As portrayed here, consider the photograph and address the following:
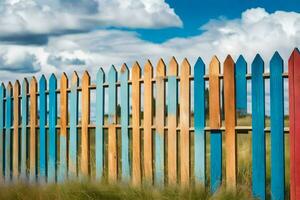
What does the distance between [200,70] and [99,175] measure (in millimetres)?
2336

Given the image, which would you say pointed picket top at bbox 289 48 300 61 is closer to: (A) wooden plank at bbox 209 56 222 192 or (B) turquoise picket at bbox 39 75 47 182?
(A) wooden plank at bbox 209 56 222 192

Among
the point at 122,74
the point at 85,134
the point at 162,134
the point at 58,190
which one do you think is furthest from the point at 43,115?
the point at 58,190

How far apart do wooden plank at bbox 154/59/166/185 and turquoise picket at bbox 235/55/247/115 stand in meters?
1.07

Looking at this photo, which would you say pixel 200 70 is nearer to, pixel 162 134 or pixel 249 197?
pixel 162 134

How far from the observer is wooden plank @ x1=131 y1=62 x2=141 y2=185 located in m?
7.58

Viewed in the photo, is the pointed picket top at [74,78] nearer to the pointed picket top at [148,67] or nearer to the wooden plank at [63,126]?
the wooden plank at [63,126]

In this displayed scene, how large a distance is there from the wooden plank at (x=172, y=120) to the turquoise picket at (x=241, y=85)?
87cm

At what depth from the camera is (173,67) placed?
7168 millimetres

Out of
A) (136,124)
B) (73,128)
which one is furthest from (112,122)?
(73,128)

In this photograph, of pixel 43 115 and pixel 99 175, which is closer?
pixel 99 175

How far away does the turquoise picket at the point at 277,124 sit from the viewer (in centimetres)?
629

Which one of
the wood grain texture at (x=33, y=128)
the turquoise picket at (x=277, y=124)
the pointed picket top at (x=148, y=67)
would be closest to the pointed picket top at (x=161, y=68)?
the pointed picket top at (x=148, y=67)

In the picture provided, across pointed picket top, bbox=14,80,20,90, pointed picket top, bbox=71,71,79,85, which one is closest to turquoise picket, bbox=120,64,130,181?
pointed picket top, bbox=71,71,79,85

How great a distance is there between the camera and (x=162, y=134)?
727cm
